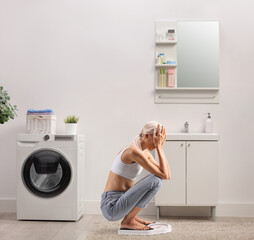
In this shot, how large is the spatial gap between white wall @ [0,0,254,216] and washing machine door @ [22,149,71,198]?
0.49 meters

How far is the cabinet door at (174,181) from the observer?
12.0ft

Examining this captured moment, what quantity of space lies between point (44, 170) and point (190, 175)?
138cm

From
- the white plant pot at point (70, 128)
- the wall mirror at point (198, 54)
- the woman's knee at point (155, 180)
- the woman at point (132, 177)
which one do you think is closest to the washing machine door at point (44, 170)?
the white plant pot at point (70, 128)

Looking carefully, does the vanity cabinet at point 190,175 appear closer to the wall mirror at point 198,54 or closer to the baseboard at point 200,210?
the baseboard at point 200,210

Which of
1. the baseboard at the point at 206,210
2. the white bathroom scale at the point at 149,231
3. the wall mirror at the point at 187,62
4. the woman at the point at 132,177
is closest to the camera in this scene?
the woman at the point at 132,177

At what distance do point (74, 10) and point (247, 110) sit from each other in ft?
6.94

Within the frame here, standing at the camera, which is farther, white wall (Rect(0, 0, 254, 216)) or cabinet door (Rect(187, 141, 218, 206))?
white wall (Rect(0, 0, 254, 216))

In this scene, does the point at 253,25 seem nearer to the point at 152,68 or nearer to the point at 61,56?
the point at 152,68

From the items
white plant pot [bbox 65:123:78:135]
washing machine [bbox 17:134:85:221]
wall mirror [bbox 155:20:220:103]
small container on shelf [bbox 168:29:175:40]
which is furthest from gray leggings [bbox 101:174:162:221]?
small container on shelf [bbox 168:29:175:40]

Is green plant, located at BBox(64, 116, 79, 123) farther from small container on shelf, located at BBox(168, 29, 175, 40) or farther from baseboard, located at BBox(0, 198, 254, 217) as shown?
small container on shelf, located at BBox(168, 29, 175, 40)

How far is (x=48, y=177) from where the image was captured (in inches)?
144

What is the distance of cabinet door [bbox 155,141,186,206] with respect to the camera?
3.67m

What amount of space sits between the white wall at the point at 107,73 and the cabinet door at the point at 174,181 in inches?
16.4

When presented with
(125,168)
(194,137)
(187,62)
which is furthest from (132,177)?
(187,62)
